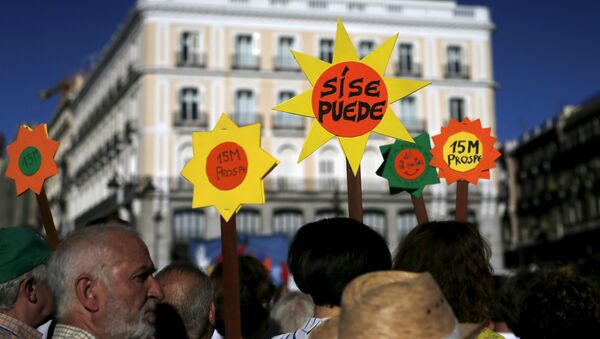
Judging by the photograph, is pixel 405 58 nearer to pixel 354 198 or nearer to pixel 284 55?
pixel 284 55

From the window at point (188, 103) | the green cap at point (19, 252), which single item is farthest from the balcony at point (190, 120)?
the green cap at point (19, 252)

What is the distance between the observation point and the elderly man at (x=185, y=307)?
400 cm

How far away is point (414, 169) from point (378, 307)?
12.1 feet

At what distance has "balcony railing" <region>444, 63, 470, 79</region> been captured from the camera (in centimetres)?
3906

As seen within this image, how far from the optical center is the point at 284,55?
38.0 m

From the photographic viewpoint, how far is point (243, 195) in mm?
4453

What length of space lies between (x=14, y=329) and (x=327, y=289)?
52.3 inches

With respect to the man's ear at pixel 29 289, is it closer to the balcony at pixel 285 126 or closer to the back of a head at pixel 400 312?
the back of a head at pixel 400 312

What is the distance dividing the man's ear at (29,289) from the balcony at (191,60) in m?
33.7

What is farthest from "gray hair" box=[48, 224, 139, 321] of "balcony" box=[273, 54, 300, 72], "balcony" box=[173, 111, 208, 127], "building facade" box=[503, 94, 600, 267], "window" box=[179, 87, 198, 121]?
"building facade" box=[503, 94, 600, 267]

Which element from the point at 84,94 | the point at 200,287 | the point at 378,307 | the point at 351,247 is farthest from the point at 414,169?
the point at 84,94

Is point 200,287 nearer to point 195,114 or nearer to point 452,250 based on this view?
point 452,250

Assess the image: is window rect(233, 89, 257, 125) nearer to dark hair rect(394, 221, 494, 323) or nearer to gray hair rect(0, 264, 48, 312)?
gray hair rect(0, 264, 48, 312)

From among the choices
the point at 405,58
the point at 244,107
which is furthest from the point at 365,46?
the point at 244,107
